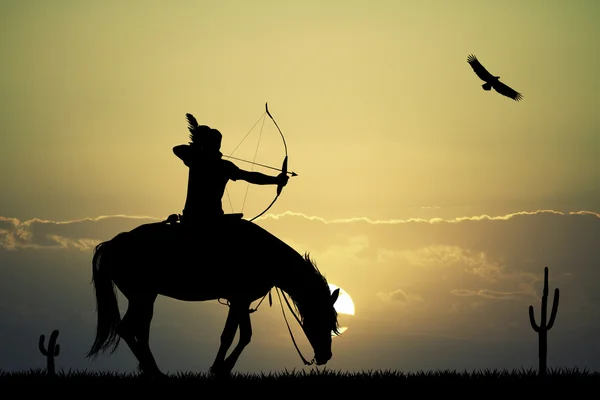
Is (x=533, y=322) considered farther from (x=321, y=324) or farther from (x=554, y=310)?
(x=321, y=324)

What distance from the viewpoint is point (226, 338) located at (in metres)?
13.4

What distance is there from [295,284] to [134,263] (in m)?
2.50

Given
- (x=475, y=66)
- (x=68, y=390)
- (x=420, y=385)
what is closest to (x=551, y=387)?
(x=420, y=385)

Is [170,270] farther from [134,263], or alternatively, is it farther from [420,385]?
[420,385]

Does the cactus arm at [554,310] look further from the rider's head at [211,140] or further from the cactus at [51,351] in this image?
the cactus at [51,351]

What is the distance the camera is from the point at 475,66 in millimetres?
18969

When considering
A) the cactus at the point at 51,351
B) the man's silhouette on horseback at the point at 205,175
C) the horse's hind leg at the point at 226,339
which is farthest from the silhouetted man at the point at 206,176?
the cactus at the point at 51,351

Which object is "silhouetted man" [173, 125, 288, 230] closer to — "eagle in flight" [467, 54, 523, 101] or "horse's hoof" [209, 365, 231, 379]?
"horse's hoof" [209, 365, 231, 379]

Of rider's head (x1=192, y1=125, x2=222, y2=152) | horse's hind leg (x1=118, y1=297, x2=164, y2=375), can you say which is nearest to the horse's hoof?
horse's hind leg (x1=118, y1=297, x2=164, y2=375)

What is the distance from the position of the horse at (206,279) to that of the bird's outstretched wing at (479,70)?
23.4 ft

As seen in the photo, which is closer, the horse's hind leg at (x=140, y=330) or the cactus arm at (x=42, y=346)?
the horse's hind leg at (x=140, y=330)

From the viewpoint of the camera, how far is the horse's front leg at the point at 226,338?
1332cm

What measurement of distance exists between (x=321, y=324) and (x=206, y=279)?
1937mm

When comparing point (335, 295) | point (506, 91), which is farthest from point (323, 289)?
point (506, 91)
